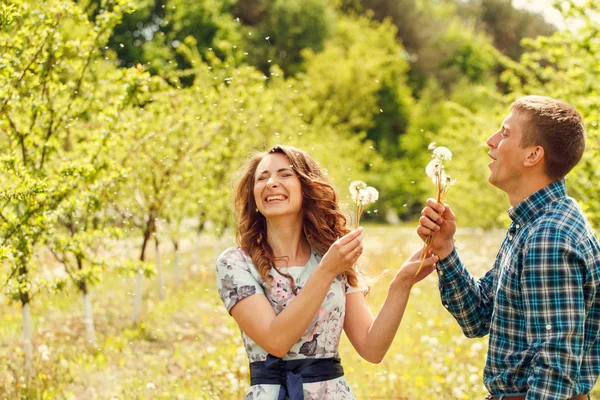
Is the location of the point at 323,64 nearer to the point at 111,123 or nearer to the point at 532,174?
the point at 111,123

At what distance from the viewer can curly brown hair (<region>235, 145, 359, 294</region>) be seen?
2.99 metres

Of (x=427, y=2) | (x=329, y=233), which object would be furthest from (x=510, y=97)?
(x=427, y=2)

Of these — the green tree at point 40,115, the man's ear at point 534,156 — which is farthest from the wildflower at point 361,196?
the green tree at point 40,115

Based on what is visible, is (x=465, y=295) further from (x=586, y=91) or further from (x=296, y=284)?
(x=586, y=91)

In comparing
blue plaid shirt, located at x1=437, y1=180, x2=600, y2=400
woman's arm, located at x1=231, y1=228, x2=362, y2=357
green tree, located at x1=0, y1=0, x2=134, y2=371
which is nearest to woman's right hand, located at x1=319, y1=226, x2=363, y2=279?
woman's arm, located at x1=231, y1=228, x2=362, y2=357

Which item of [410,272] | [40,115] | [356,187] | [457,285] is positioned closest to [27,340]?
[40,115]

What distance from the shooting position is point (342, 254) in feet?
8.49

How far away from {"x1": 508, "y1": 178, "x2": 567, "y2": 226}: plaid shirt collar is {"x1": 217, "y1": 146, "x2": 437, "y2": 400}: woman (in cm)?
42

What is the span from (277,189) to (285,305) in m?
0.46

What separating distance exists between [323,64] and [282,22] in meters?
5.79

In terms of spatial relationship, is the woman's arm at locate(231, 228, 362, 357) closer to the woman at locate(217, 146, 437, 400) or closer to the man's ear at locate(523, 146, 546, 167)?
the woman at locate(217, 146, 437, 400)

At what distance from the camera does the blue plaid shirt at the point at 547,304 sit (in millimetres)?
2215

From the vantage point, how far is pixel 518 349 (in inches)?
94.6

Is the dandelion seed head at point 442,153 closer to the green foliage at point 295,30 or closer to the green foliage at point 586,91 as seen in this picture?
the green foliage at point 586,91
